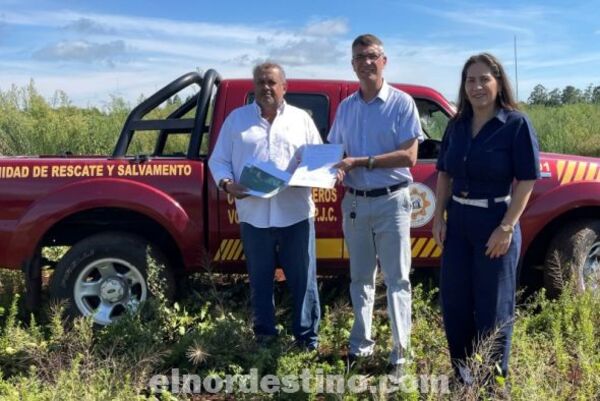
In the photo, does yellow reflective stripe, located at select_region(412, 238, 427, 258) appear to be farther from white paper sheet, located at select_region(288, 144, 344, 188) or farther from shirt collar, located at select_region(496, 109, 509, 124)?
shirt collar, located at select_region(496, 109, 509, 124)

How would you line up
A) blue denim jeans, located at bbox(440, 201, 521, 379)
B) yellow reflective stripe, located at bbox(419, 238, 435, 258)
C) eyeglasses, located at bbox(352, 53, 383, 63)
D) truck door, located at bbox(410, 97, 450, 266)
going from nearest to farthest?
blue denim jeans, located at bbox(440, 201, 521, 379) → eyeglasses, located at bbox(352, 53, 383, 63) → truck door, located at bbox(410, 97, 450, 266) → yellow reflective stripe, located at bbox(419, 238, 435, 258)

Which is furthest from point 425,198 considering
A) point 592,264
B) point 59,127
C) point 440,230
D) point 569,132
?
point 569,132

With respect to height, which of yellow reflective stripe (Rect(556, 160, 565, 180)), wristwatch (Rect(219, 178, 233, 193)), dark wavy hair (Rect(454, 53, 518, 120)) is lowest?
wristwatch (Rect(219, 178, 233, 193))

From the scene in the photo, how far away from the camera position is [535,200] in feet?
14.7

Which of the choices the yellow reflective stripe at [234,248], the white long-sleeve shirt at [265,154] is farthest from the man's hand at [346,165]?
the yellow reflective stripe at [234,248]

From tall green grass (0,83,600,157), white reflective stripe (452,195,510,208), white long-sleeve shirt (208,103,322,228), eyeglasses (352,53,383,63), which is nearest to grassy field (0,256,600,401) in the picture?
white reflective stripe (452,195,510,208)

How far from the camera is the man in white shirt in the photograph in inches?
145

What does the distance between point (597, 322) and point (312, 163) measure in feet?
7.47

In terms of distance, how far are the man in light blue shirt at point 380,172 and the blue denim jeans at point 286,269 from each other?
0.34 meters

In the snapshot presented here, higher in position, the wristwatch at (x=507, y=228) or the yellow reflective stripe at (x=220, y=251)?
the wristwatch at (x=507, y=228)

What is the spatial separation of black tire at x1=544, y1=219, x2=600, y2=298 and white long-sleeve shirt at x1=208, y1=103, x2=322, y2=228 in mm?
2020

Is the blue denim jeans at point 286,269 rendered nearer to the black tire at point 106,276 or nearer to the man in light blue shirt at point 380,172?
the man in light blue shirt at point 380,172

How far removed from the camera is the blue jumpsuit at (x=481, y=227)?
109 inches

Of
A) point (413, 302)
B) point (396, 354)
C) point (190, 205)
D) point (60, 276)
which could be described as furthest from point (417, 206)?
point (60, 276)
